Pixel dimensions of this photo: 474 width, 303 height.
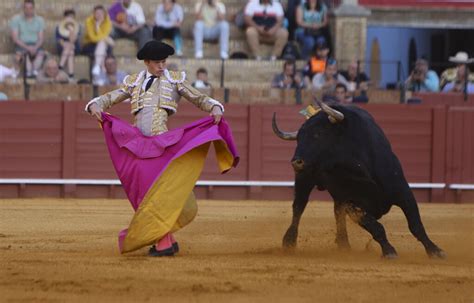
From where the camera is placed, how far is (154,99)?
767 centimetres

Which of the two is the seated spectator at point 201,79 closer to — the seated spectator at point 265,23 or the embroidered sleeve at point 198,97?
the seated spectator at point 265,23

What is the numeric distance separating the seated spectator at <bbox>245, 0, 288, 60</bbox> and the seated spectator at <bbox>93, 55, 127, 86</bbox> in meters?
1.93

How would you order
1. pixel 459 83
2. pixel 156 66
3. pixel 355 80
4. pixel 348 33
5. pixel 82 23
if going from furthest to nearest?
pixel 348 33 < pixel 82 23 < pixel 459 83 < pixel 355 80 < pixel 156 66

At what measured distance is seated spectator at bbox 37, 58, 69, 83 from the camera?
46.8 ft

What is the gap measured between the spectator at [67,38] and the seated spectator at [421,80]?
390cm

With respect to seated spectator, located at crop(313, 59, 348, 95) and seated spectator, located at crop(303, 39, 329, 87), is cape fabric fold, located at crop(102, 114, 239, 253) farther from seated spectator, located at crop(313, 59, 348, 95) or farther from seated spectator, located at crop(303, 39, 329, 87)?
seated spectator, located at crop(303, 39, 329, 87)

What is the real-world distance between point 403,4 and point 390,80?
104cm

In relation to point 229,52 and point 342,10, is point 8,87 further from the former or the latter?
point 342,10

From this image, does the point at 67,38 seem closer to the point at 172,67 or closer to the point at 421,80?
the point at 172,67

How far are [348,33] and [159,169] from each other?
8.90m

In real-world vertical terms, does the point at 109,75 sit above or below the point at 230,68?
below

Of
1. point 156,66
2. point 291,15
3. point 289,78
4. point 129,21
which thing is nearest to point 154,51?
point 156,66

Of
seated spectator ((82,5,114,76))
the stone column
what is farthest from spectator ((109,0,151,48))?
the stone column

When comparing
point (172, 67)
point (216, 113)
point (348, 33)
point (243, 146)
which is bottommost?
point (243, 146)
